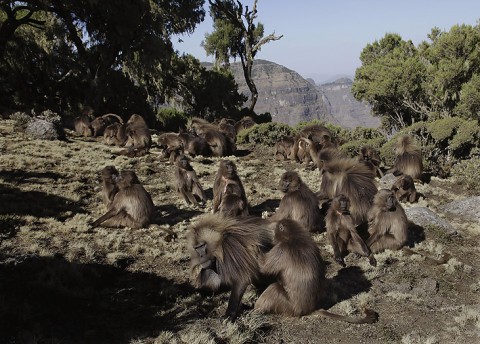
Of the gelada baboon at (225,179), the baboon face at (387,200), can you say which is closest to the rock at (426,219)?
the baboon face at (387,200)

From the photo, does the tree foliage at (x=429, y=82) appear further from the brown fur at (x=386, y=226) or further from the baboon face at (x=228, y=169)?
the baboon face at (x=228, y=169)

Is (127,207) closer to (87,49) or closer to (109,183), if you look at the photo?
(109,183)

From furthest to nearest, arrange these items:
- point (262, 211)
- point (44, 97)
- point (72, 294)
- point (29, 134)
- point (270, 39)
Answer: point (270, 39)
point (44, 97)
point (29, 134)
point (262, 211)
point (72, 294)

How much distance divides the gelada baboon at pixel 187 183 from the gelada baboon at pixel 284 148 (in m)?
7.32

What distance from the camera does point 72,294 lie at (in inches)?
264

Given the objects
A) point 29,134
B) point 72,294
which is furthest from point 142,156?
point 72,294

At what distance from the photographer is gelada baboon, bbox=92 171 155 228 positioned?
9633mm

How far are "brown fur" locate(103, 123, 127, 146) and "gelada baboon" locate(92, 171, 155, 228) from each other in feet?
31.1

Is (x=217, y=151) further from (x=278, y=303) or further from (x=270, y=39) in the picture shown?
(x=270, y=39)

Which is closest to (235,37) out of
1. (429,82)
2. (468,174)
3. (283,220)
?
(429,82)

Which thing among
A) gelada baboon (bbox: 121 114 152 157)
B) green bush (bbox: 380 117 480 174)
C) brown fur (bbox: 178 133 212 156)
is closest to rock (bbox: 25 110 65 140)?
gelada baboon (bbox: 121 114 152 157)

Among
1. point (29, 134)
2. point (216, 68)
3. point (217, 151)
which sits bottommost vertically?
point (217, 151)

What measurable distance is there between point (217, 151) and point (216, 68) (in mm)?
24899

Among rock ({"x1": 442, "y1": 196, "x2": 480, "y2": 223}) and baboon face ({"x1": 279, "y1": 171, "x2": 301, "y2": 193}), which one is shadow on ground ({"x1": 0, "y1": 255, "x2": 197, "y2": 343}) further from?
rock ({"x1": 442, "y1": 196, "x2": 480, "y2": 223})
